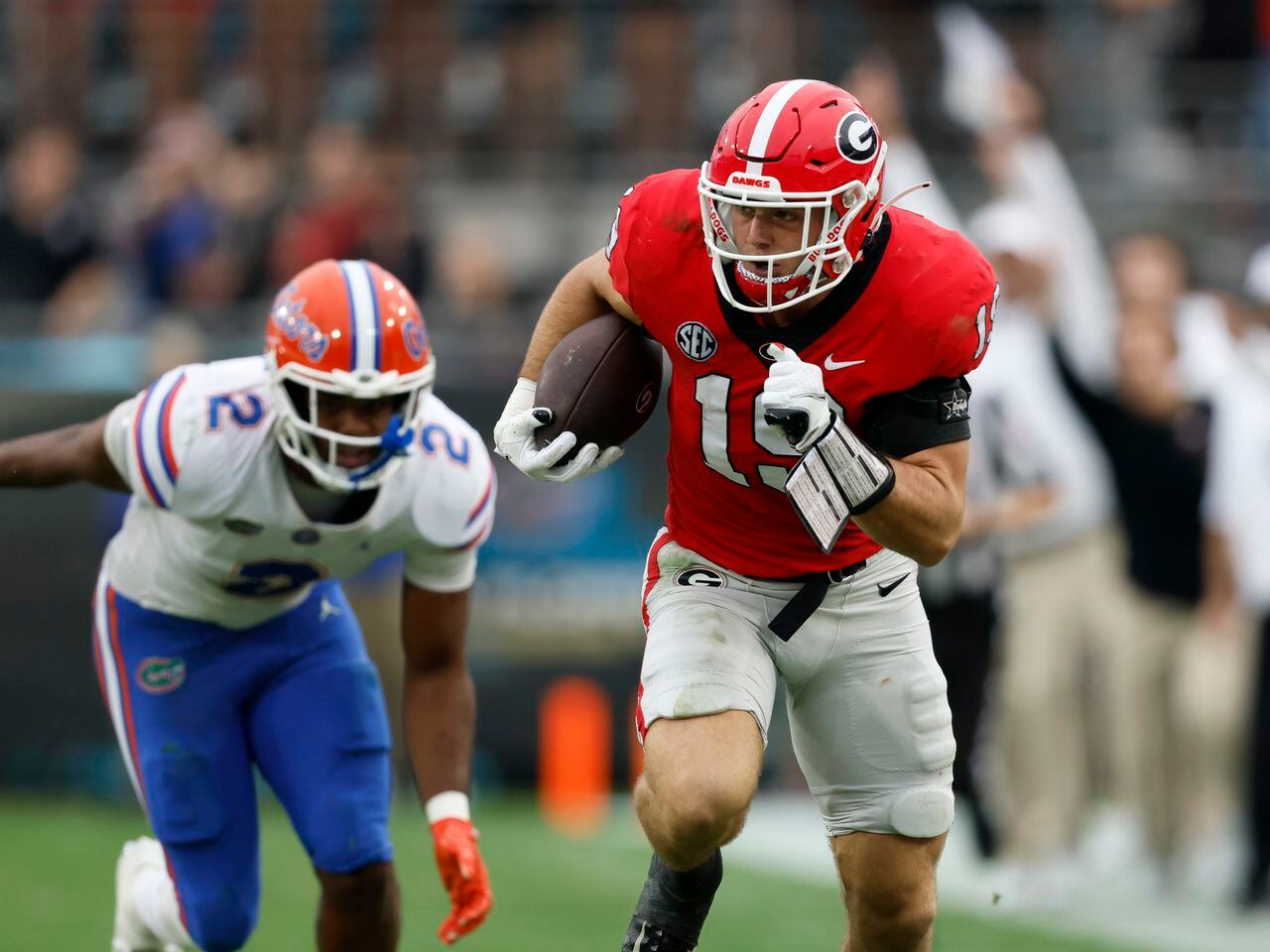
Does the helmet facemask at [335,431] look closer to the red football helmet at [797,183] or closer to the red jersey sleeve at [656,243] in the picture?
the red jersey sleeve at [656,243]

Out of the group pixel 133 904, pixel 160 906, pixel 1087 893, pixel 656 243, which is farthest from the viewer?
pixel 1087 893

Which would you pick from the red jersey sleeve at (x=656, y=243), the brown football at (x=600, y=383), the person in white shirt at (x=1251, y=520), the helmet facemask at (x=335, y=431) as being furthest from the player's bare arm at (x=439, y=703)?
the person in white shirt at (x=1251, y=520)

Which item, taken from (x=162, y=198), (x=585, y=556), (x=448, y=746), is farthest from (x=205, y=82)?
(x=448, y=746)

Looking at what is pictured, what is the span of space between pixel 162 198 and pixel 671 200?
6713 millimetres

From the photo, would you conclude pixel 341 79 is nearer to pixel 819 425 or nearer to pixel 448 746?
pixel 448 746

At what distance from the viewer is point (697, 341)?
440 cm

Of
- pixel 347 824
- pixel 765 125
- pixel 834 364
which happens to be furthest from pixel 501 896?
pixel 765 125

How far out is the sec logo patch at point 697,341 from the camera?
4387mm

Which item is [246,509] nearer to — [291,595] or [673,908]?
[291,595]

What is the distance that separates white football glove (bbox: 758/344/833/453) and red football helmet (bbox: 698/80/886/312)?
0.22 meters

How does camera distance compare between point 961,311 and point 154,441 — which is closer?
point 961,311

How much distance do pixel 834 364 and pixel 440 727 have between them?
145 centimetres

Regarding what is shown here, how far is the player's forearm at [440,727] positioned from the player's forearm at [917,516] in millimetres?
1358

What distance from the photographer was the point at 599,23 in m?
11.8
